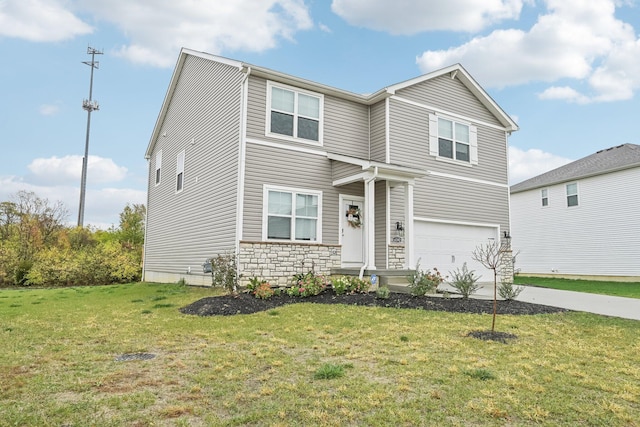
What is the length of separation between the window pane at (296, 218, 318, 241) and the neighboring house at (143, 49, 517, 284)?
3cm

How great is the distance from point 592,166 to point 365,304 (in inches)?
722

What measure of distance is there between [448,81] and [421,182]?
405 centimetres

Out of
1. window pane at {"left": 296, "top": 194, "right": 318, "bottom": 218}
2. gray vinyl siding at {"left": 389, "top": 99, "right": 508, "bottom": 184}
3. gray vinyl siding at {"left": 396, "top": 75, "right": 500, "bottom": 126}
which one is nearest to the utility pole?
window pane at {"left": 296, "top": 194, "right": 318, "bottom": 218}

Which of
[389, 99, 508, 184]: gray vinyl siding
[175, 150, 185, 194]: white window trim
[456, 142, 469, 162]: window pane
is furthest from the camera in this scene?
[175, 150, 185, 194]: white window trim

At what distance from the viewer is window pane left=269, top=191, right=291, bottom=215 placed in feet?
37.9

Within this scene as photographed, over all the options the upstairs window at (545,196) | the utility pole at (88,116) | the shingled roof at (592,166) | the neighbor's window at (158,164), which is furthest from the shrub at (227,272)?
the utility pole at (88,116)

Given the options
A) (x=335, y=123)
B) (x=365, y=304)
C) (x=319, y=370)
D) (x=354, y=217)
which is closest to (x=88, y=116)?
(x=335, y=123)

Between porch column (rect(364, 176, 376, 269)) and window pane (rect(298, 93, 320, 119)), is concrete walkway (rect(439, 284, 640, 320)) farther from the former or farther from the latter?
window pane (rect(298, 93, 320, 119))

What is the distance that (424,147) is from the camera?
1405 centimetres

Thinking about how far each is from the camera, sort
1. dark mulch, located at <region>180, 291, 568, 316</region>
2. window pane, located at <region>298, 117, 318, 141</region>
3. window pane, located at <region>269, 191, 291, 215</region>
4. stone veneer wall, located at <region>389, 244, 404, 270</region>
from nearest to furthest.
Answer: dark mulch, located at <region>180, 291, 568, 316</region>
window pane, located at <region>269, 191, 291, 215</region>
window pane, located at <region>298, 117, 318, 141</region>
stone veneer wall, located at <region>389, 244, 404, 270</region>

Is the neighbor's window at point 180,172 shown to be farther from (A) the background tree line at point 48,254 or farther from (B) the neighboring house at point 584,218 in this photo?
(B) the neighboring house at point 584,218

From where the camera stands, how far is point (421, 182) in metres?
13.7

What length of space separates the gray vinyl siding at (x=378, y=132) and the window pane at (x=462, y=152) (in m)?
3.20

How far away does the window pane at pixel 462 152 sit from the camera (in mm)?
14922
